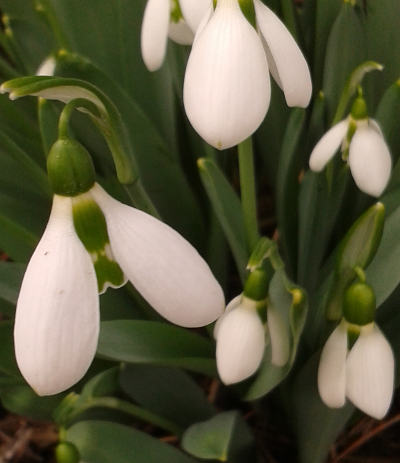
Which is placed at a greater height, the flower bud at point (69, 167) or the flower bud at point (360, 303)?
the flower bud at point (69, 167)

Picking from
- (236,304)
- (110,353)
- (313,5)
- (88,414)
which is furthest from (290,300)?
(313,5)

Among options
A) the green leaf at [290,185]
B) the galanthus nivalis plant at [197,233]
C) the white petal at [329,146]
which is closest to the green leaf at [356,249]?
the galanthus nivalis plant at [197,233]

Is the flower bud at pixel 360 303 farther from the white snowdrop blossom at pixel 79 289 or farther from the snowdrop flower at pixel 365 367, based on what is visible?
the white snowdrop blossom at pixel 79 289

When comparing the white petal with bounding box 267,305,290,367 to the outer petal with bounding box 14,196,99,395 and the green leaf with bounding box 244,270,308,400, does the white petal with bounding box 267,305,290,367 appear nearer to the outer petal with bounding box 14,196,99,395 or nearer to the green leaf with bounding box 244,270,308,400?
the green leaf with bounding box 244,270,308,400

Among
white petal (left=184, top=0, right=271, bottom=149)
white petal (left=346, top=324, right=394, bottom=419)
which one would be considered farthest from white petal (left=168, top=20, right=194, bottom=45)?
white petal (left=346, top=324, right=394, bottom=419)

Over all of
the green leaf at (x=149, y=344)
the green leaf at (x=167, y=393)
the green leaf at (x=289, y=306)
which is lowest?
the green leaf at (x=167, y=393)

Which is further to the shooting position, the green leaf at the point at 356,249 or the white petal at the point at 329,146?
the white petal at the point at 329,146

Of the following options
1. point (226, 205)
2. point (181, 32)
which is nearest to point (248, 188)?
point (226, 205)
